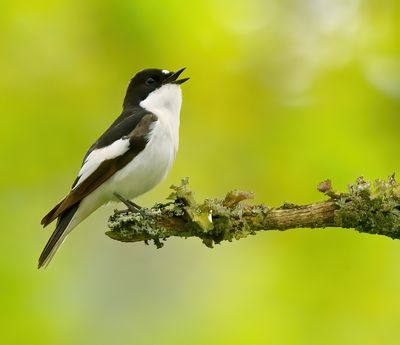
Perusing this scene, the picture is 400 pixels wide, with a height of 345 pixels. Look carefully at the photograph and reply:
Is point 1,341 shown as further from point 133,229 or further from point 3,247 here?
point 133,229

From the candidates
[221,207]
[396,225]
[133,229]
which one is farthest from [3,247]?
[396,225]

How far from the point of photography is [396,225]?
164 inches

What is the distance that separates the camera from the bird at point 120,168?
5.24 metres

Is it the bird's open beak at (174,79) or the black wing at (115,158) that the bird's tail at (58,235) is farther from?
the bird's open beak at (174,79)

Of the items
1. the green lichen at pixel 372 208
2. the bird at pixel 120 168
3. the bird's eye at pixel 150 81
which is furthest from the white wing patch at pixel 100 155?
the green lichen at pixel 372 208

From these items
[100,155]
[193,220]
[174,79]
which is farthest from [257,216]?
[174,79]

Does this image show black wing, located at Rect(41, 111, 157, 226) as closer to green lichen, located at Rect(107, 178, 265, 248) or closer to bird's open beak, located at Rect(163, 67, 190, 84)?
bird's open beak, located at Rect(163, 67, 190, 84)

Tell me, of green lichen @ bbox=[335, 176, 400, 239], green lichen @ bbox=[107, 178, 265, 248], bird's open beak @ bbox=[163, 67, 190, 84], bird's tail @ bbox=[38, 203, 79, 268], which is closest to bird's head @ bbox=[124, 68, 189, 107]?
bird's open beak @ bbox=[163, 67, 190, 84]

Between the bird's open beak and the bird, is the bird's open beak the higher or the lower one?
the higher one

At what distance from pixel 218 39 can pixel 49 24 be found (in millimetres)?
1214

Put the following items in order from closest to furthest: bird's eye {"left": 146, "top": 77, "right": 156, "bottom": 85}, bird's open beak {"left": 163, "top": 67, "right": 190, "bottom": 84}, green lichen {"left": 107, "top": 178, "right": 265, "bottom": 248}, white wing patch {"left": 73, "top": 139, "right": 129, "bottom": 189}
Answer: green lichen {"left": 107, "top": 178, "right": 265, "bottom": 248}
white wing patch {"left": 73, "top": 139, "right": 129, "bottom": 189}
bird's open beak {"left": 163, "top": 67, "right": 190, "bottom": 84}
bird's eye {"left": 146, "top": 77, "right": 156, "bottom": 85}

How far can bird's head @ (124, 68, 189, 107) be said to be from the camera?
20.1ft

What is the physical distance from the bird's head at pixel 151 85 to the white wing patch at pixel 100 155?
2.47 feet

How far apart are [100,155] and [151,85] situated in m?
1.02
